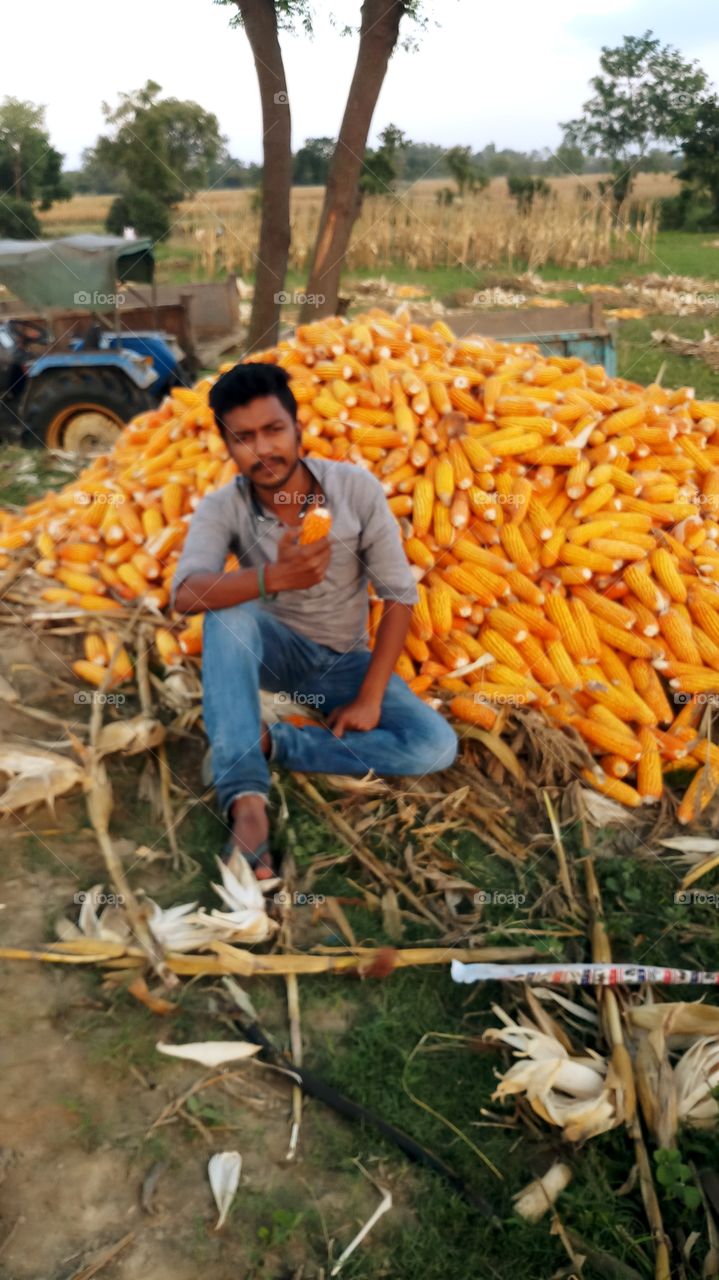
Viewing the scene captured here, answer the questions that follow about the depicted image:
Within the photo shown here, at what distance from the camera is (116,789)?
384 centimetres

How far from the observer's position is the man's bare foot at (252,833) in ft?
10.9

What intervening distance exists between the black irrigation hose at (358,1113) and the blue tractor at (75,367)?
6379 mm

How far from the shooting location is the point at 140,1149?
243cm

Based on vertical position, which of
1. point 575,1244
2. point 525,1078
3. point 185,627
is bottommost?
point 575,1244

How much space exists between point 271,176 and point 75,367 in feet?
10.7

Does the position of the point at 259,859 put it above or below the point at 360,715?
below

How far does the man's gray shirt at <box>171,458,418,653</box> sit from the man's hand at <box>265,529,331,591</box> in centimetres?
28

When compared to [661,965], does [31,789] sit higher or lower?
higher

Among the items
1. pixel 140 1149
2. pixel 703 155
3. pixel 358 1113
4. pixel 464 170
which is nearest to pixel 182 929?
pixel 140 1149

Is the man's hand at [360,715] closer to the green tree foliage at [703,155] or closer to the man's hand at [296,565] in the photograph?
the man's hand at [296,565]

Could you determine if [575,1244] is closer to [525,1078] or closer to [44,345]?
[525,1078]

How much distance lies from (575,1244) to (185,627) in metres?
3.08

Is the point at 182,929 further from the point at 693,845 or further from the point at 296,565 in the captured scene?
the point at 693,845

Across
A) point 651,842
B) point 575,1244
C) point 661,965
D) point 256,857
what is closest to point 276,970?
point 256,857
